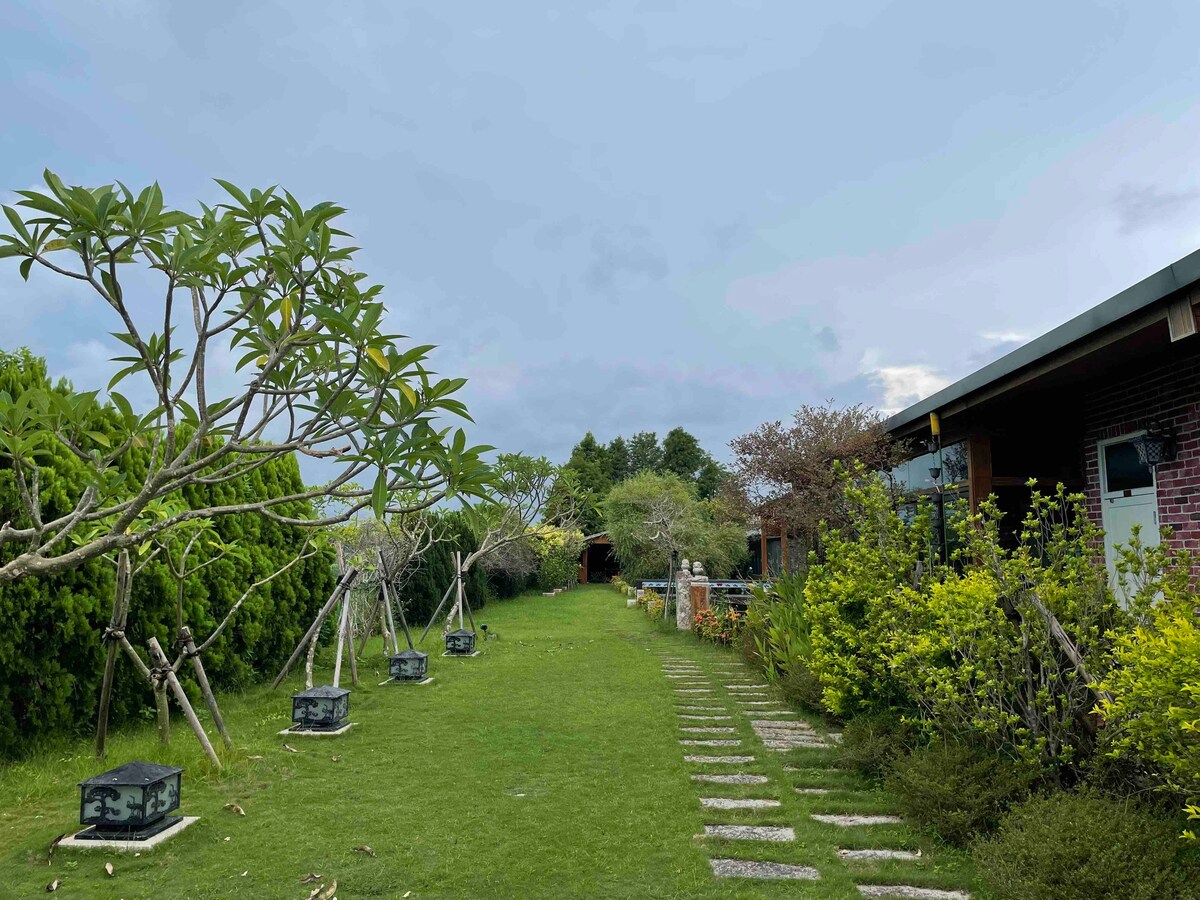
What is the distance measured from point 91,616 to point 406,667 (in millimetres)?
3683

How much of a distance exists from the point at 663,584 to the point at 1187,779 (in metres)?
17.0

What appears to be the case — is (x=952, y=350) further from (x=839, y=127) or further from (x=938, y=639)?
(x=938, y=639)

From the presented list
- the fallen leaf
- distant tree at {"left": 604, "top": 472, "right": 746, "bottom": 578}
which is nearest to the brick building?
the fallen leaf

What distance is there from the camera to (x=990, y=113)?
307 inches

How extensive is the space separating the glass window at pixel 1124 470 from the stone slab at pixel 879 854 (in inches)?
198

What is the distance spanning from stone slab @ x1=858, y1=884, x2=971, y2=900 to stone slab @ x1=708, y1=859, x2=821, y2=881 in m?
0.23

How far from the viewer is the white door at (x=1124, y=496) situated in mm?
7023

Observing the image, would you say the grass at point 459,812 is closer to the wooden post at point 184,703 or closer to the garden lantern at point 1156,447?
the wooden post at point 184,703

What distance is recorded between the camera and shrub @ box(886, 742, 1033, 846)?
3777 mm

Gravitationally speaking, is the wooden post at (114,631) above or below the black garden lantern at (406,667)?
above

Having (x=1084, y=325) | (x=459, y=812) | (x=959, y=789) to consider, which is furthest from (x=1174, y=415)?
(x=459, y=812)

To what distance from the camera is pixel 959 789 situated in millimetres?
3939

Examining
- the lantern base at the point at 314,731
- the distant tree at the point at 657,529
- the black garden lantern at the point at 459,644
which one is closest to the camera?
the lantern base at the point at 314,731

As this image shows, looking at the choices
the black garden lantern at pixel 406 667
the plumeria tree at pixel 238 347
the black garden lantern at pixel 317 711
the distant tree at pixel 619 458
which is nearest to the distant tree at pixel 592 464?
the distant tree at pixel 619 458
